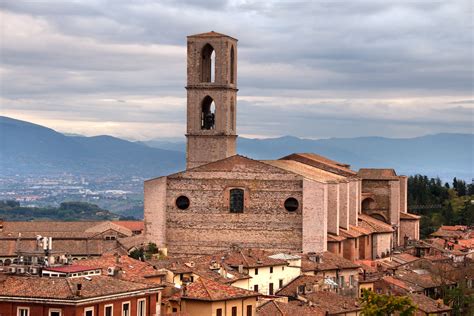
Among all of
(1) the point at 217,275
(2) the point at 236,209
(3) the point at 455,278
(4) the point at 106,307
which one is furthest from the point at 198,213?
(4) the point at 106,307

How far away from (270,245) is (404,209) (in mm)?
22432

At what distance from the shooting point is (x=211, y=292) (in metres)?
39.5

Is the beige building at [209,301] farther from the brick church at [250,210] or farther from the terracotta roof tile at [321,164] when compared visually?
the terracotta roof tile at [321,164]

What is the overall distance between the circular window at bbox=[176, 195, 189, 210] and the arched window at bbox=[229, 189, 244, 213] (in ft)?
7.08

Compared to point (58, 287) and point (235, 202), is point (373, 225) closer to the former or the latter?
point (235, 202)

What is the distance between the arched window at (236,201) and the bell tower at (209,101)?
796 cm

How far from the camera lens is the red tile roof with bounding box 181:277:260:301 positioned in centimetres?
3912

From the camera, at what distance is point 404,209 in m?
85.3

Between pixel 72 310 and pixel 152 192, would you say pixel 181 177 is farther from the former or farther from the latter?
pixel 72 310

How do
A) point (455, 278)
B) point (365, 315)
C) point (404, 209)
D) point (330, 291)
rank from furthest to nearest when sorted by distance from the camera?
point (404, 209) → point (455, 278) → point (330, 291) → point (365, 315)

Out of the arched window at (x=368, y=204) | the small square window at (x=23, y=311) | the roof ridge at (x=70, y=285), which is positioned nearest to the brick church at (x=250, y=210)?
the arched window at (x=368, y=204)

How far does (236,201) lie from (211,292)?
2604 cm

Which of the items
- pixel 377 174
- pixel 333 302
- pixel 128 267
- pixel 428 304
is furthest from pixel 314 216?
pixel 128 267

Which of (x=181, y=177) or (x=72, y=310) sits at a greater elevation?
(x=181, y=177)
